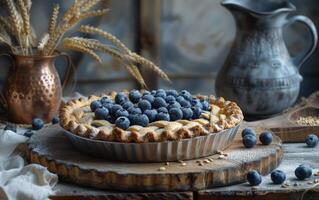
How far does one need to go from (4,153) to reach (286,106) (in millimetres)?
856

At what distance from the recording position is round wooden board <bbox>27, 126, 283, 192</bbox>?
136cm

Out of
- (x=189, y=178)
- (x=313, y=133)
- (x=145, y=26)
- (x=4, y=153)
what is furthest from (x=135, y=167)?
(x=145, y=26)

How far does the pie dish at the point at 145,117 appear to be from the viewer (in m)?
1.40

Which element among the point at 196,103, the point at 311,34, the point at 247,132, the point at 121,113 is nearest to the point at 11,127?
the point at 121,113

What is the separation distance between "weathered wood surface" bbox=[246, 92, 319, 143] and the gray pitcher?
68mm

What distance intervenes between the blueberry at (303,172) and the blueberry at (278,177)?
0.05m

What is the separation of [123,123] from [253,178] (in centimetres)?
30

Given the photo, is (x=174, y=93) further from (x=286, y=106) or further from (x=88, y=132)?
(x=286, y=106)

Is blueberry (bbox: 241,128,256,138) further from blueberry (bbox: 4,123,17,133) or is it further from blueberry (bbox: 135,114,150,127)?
blueberry (bbox: 4,123,17,133)

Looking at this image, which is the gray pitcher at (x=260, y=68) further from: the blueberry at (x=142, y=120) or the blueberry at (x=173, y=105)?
the blueberry at (x=142, y=120)

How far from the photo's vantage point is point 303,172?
4.72 ft

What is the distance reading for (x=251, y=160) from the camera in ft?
4.72

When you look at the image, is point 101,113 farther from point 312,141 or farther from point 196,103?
point 312,141

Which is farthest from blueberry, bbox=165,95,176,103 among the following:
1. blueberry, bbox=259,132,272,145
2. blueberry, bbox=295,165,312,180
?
blueberry, bbox=295,165,312,180
